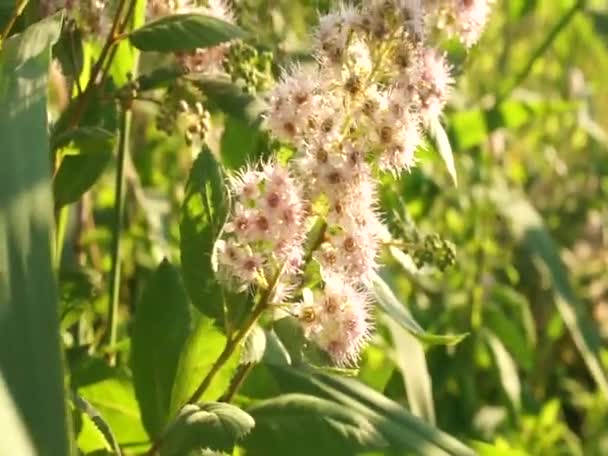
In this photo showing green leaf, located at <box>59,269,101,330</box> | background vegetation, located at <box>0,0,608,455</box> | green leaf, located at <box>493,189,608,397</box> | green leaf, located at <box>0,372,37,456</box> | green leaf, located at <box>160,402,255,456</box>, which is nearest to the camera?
green leaf, located at <box>0,372,37,456</box>

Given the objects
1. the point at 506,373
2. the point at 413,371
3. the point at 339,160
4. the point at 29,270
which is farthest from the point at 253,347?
the point at 506,373

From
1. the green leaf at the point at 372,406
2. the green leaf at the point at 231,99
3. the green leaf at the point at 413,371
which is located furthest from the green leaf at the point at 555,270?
the green leaf at the point at 231,99

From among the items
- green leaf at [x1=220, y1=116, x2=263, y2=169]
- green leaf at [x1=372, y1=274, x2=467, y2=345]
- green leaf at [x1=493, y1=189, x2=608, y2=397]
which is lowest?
green leaf at [x1=493, y1=189, x2=608, y2=397]

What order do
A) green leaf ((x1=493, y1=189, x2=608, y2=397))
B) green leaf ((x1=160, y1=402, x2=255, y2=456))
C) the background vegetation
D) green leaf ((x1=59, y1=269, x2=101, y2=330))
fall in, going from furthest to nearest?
green leaf ((x1=493, y1=189, x2=608, y2=397)) < green leaf ((x1=59, y1=269, x2=101, y2=330)) < green leaf ((x1=160, y1=402, x2=255, y2=456)) < the background vegetation

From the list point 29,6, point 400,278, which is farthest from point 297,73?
point 400,278

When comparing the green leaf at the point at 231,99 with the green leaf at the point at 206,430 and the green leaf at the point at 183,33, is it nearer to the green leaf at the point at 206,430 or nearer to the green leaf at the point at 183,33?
the green leaf at the point at 183,33

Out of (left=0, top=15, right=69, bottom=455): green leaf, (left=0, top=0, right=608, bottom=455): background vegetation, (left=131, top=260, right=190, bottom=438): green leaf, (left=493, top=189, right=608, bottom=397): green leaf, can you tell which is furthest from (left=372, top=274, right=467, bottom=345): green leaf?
(left=493, top=189, right=608, bottom=397): green leaf

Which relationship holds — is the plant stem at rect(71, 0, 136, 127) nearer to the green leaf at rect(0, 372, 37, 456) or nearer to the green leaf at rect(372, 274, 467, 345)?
the green leaf at rect(372, 274, 467, 345)

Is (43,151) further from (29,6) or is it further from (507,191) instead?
(507,191)
